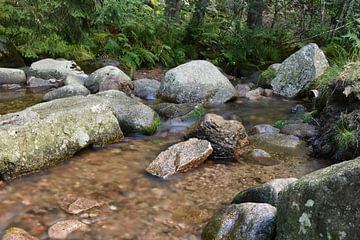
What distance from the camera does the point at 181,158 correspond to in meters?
4.97

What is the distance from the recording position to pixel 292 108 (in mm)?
8203

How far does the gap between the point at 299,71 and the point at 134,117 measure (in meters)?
4.84

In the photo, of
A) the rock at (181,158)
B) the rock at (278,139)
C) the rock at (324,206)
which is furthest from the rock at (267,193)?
the rock at (278,139)

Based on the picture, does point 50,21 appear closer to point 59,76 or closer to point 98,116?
point 59,76

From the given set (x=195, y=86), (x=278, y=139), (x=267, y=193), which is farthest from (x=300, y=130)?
(x=267, y=193)

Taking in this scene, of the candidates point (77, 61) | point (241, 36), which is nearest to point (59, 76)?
point (77, 61)

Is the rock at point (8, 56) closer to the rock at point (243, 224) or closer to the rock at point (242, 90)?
the rock at point (242, 90)

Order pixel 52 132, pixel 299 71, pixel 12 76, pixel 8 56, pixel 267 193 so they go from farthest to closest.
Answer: pixel 299 71, pixel 8 56, pixel 12 76, pixel 52 132, pixel 267 193

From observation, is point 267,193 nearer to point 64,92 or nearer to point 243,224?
point 243,224

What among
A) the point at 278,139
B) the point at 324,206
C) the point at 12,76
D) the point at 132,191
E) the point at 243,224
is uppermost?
the point at 324,206

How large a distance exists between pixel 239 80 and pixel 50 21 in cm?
515

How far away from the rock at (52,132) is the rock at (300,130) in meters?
2.59

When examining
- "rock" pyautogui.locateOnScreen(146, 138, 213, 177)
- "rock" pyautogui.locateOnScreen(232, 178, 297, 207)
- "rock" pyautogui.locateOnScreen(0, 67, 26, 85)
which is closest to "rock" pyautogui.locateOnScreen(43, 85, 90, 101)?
"rock" pyautogui.locateOnScreen(0, 67, 26, 85)

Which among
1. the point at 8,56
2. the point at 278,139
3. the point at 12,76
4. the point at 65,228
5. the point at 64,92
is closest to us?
the point at 65,228
